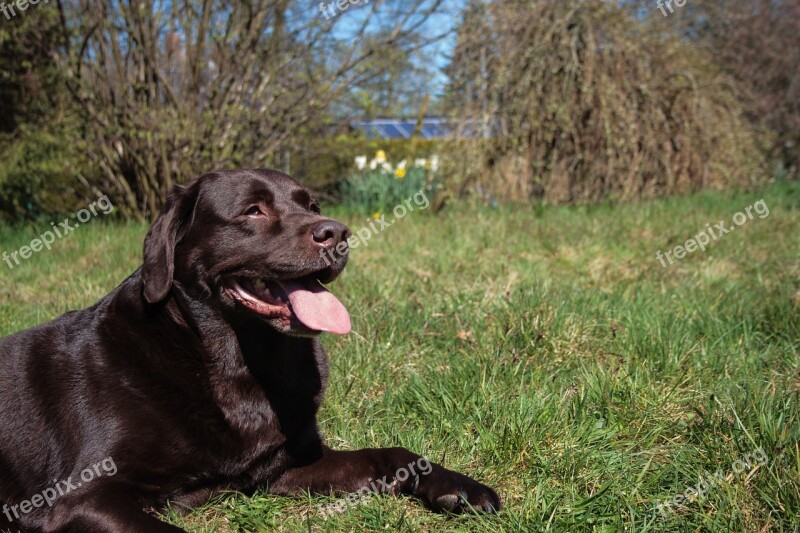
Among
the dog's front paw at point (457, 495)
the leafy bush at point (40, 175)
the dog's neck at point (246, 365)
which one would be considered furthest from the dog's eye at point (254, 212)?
the leafy bush at point (40, 175)

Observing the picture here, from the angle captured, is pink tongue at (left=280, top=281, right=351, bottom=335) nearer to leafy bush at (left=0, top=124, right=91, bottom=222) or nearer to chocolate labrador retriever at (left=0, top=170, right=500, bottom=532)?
chocolate labrador retriever at (left=0, top=170, right=500, bottom=532)

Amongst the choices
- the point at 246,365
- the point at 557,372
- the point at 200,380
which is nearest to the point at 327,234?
the point at 246,365

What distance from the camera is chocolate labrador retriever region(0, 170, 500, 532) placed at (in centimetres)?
226

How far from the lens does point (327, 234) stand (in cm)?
246

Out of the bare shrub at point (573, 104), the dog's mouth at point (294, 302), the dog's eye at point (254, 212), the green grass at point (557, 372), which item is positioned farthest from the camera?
the bare shrub at point (573, 104)

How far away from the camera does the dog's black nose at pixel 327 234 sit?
2.45m

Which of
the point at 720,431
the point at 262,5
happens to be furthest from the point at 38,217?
the point at 720,431

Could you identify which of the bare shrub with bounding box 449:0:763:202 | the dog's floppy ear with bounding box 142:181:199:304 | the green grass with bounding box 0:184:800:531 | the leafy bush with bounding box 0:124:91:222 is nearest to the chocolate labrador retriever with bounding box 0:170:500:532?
the dog's floppy ear with bounding box 142:181:199:304

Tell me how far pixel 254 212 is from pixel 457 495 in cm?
122

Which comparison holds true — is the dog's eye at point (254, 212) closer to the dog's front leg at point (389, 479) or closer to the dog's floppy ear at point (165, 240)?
the dog's floppy ear at point (165, 240)

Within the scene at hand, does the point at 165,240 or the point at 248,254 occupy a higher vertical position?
the point at 165,240

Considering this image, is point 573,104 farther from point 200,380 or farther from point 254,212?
point 200,380

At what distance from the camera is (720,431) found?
244 centimetres

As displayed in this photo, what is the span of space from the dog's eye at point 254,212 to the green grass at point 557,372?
91cm
